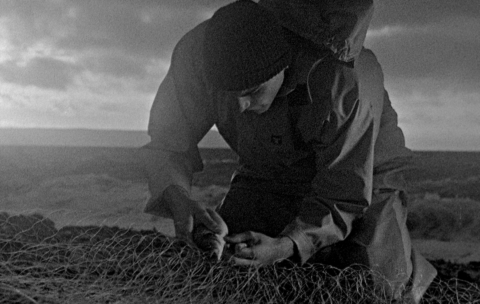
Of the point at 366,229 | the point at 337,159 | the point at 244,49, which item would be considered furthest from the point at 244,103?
the point at 366,229

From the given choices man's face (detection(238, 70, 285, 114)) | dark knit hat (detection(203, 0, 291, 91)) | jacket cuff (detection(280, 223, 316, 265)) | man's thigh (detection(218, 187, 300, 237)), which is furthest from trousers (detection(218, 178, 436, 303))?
dark knit hat (detection(203, 0, 291, 91))

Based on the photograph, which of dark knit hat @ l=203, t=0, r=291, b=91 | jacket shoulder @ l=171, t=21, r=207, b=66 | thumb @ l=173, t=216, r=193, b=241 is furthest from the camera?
jacket shoulder @ l=171, t=21, r=207, b=66

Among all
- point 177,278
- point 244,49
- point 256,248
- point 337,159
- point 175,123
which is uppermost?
point 244,49

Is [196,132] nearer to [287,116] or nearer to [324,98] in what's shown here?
[287,116]

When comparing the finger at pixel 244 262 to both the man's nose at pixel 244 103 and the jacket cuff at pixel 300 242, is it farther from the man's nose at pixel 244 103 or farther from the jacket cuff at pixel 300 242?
the man's nose at pixel 244 103

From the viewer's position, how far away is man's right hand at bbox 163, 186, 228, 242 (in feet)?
5.32

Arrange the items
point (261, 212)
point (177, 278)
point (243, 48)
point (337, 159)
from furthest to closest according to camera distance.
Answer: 1. point (261, 212)
2. point (177, 278)
3. point (337, 159)
4. point (243, 48)

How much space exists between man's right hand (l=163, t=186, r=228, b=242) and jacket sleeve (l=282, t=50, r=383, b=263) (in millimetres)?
169

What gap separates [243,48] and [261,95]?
148 mm

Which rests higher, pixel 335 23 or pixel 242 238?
pixel 335 23

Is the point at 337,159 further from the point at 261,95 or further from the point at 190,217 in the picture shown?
the point at 190,217

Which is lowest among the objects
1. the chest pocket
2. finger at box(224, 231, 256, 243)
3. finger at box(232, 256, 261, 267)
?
finger at box(232, 256, 261, 267)

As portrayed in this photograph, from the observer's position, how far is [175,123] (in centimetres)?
183

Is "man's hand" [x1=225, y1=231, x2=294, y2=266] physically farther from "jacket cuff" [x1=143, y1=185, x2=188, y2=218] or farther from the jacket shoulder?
the jacket shoulder
